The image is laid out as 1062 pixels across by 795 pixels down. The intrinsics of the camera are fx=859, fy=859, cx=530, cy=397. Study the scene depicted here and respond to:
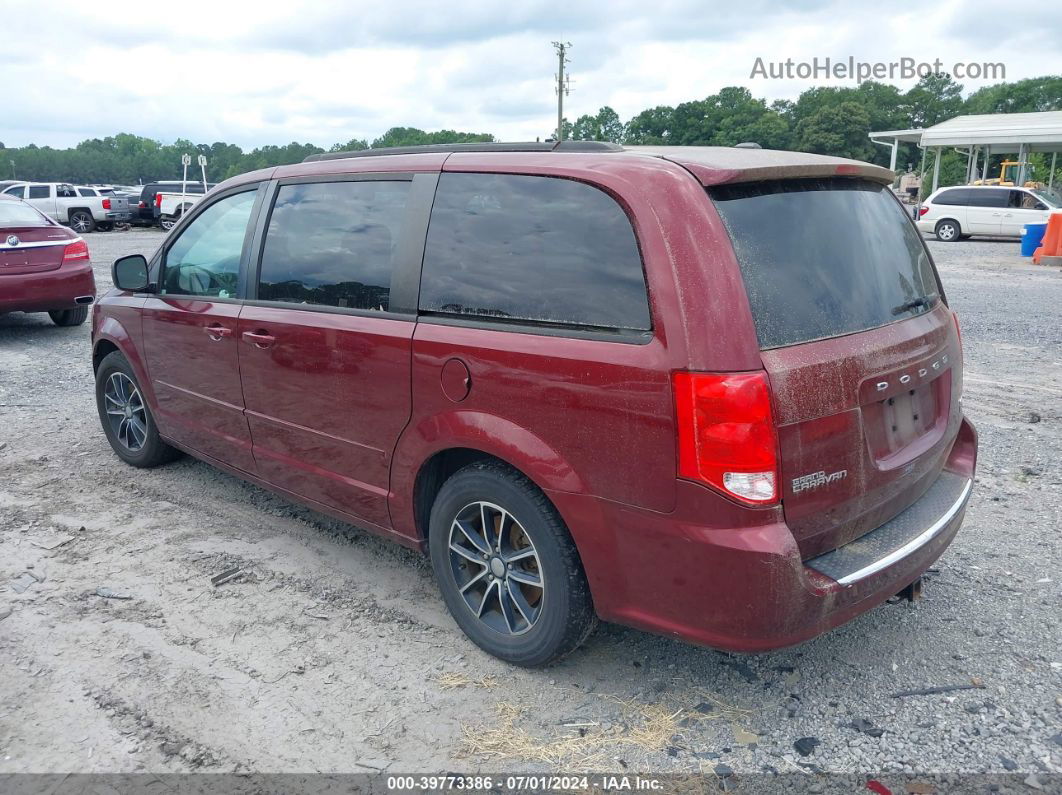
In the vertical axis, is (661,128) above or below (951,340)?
above

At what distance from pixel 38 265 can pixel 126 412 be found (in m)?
5.01

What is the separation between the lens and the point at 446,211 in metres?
3.25

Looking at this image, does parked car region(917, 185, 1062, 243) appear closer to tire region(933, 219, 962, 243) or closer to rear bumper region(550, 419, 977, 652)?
tire region(933, 219, 962, 243)

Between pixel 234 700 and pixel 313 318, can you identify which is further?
pixel 313 318

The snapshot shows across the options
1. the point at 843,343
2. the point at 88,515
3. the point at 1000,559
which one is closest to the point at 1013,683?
the point at 1000,559

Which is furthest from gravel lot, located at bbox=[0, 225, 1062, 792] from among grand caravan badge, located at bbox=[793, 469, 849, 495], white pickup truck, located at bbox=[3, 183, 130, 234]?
white pickup truck, located at bbox=[3, 183, 130, 234]

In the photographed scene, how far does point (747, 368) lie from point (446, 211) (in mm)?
1372

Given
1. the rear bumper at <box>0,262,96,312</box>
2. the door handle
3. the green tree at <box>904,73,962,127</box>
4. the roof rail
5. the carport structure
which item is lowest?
the rear bumper at <box>0,262,96,312</box>

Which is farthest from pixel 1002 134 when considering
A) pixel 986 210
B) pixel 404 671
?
pixel 404 671

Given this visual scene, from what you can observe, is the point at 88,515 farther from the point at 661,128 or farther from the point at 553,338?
the point at 661,128

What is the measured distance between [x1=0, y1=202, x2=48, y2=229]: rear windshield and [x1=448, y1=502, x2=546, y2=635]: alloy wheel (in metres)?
8.14

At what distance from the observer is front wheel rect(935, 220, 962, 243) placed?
80.4ft

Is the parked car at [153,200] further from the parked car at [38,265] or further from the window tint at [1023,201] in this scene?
the window tint at [1023,201]

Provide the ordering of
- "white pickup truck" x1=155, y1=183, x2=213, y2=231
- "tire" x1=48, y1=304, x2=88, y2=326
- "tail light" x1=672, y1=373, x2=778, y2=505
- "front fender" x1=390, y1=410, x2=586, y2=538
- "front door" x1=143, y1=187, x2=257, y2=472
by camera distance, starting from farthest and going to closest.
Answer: "white pickup truck" x1=155, y1=183, x2=213, y2=231 < "tire" x1=48, y1=304, x2=88, y2=326 < "front door" x1=143, y1=187, x2=257, y2=472 < "front fender" x1=390, y1=410, x2=586, y2=538 < "tail light" x1=672, y1=373, x2=778, y2=505
